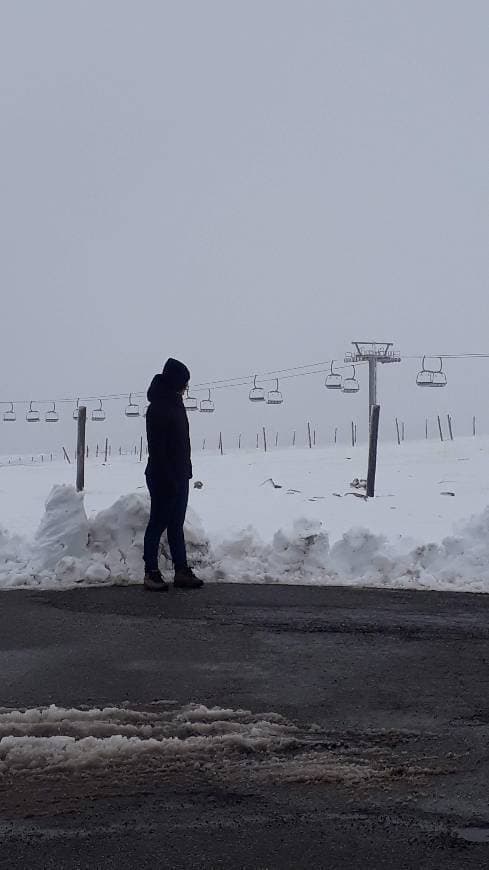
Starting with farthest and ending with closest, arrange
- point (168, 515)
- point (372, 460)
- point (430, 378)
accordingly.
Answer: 1. point (430, 378)
2. point (372, 460)
3. point (168, 515)

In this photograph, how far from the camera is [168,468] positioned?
861 cm

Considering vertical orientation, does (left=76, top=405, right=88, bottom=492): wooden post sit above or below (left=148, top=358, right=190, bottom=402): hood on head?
below

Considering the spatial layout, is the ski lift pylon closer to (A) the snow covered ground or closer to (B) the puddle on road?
(A) the snow covered ground

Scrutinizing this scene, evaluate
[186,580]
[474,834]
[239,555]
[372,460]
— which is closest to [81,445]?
[372,460]

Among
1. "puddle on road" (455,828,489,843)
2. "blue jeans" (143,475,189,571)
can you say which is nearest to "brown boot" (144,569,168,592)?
"blue jeans" (143,475,189,571)

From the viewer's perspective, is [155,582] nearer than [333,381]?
Yes

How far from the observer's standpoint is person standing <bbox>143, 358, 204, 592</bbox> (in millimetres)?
8445

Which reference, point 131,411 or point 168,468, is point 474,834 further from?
point 131,411

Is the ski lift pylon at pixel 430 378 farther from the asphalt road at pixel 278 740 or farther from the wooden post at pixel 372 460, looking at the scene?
the asphalt road at pixel 278 740

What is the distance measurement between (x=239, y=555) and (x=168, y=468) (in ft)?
4.19

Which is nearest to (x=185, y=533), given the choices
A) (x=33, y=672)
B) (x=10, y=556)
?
(x=10, y=556)

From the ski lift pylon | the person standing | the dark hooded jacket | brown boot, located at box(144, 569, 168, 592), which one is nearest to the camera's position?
brown boot, located at box(144, 569, 168, 592)

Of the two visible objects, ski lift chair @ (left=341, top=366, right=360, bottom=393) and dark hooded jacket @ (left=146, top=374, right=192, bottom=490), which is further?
ski lift chair @ (left=341, top=366, right=360, bottom=393)

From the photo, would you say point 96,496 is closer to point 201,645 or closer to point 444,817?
point 201,645
